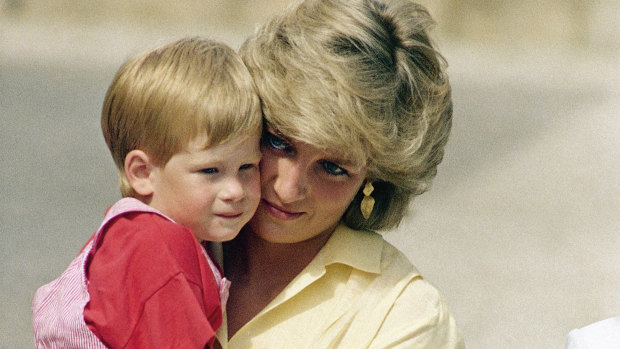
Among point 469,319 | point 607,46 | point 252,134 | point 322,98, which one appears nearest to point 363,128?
point 322,98

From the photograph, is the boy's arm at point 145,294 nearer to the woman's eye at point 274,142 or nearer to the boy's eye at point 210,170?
the boy's eye at point 210,170

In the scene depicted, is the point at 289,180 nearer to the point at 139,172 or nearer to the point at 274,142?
the point at 274,142

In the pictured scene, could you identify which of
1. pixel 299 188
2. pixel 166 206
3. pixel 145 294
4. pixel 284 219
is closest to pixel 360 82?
pixel 299 188

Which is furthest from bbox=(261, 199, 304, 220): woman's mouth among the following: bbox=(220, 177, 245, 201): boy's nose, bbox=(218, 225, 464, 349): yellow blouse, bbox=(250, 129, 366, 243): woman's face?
bbox=(220, 177, 245, 201): boy's nose

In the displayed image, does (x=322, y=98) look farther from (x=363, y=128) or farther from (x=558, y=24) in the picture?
(x=558, y=24)

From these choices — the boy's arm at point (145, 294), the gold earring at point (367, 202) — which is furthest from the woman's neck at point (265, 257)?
the boy's arm at point (145, 294)

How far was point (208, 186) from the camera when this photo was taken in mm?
2352

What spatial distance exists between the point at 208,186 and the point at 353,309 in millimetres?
503

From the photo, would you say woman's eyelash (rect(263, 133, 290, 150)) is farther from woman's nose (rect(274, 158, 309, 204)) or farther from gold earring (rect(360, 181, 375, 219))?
gold earring (rect(360, 181, 375, 219))

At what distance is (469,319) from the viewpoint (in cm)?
635

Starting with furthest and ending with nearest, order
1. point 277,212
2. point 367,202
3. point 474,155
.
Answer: point 474,155 → point 367,202 → point 277,212

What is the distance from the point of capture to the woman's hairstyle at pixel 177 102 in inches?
90.3

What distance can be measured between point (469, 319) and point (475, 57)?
243 inches

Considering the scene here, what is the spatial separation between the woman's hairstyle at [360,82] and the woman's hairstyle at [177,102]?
12 centimetres
